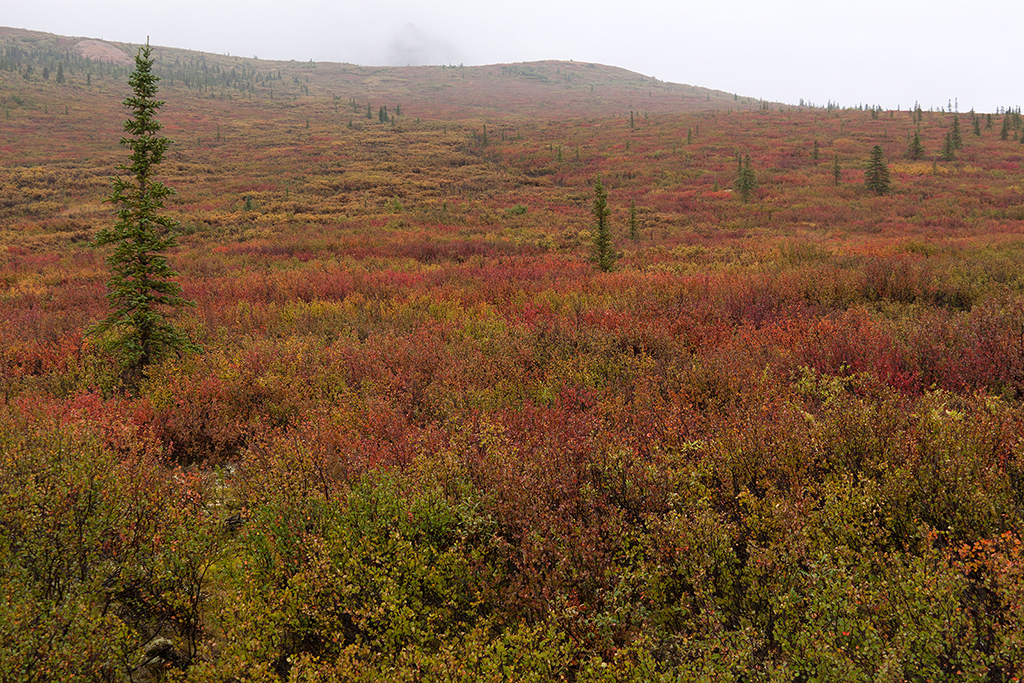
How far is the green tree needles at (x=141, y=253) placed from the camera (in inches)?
263

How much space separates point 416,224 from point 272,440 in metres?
26.4

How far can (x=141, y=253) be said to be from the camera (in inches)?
275

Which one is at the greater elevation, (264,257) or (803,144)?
(803,144)

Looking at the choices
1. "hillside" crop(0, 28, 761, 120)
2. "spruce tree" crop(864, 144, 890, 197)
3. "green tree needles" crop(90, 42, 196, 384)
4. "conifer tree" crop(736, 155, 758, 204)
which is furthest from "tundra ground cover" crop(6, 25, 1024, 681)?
"hillside" crop(0, 28, 761, 120)

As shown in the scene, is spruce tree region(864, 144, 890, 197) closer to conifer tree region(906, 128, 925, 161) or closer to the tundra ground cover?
conifer tree region(906, 128, 925, 161)

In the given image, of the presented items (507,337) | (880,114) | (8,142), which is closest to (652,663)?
(507,337)

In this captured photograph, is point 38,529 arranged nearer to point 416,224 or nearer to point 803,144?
point 416,224

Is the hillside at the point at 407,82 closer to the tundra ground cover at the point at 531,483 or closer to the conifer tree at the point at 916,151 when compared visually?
the conifer tree at the point at 916,151

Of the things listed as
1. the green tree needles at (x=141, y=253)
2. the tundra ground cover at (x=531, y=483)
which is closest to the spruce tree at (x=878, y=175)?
the tundra ground cover at (x=531, y=483)

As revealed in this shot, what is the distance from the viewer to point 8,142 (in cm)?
5012

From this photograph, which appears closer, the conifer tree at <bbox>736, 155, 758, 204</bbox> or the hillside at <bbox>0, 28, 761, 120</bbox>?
the conifer tree at <bbox>736, 155, 758, 204</bbox>

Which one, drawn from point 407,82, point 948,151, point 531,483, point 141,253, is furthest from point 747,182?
point 407,82

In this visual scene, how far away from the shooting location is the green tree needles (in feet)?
21.9

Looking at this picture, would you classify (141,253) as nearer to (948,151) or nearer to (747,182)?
(747,182)
